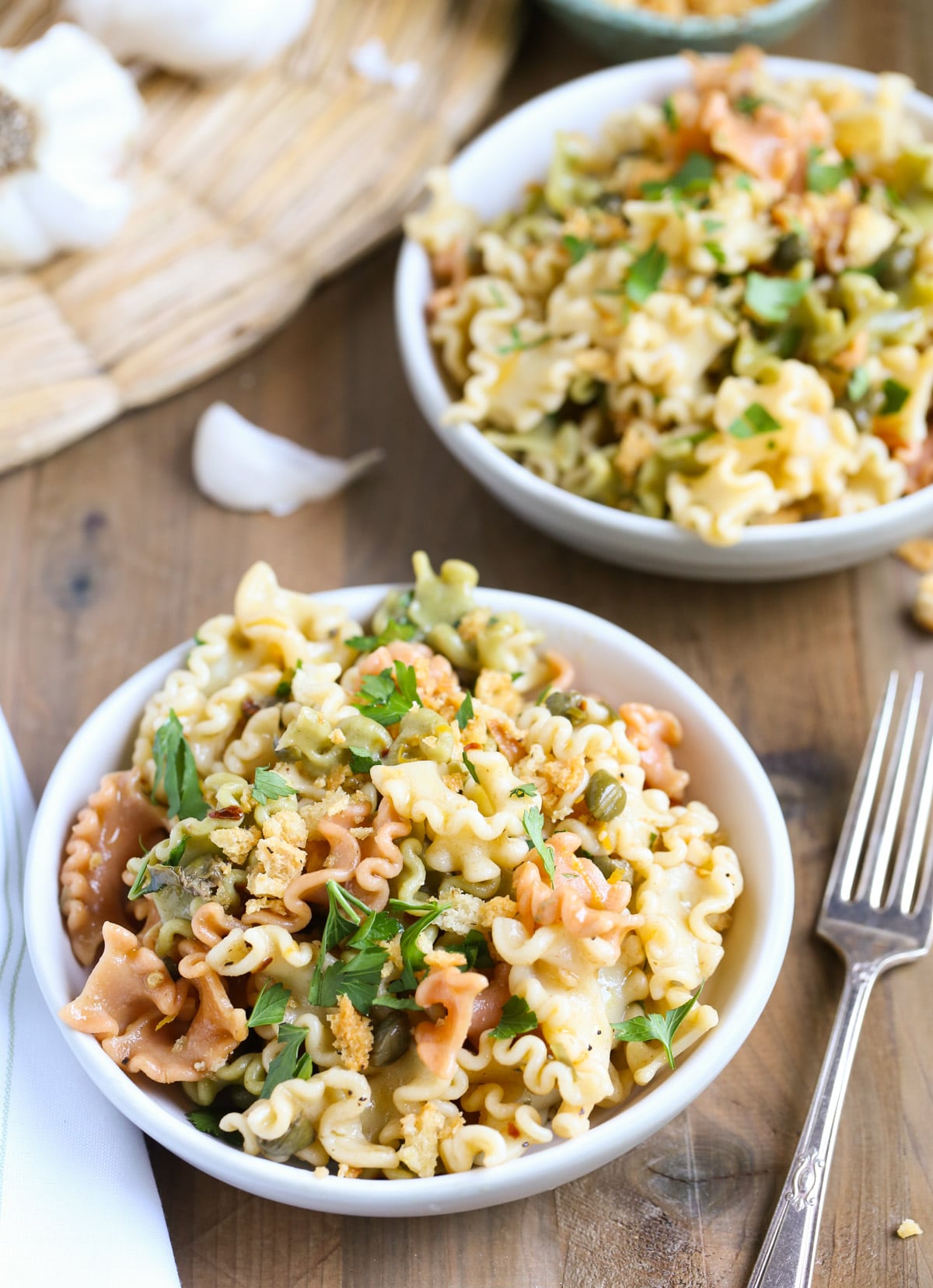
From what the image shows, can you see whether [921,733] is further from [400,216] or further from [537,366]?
[400,216]

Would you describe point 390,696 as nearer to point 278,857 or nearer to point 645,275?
point 278,857

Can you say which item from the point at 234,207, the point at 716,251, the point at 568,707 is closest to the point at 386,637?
the point at 568,707

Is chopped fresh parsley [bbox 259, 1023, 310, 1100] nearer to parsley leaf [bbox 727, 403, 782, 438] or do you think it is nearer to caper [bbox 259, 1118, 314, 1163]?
caper [bbox 259, 1118, 314, 1163]

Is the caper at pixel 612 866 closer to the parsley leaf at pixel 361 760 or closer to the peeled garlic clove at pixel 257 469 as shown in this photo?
the parsley leaf at pixel 361 760

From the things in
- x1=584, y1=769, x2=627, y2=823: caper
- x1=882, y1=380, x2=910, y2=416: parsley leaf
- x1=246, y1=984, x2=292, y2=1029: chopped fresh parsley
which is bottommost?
x1=246, y1=984, x2=292, y2=1029: chopped fresh parsley

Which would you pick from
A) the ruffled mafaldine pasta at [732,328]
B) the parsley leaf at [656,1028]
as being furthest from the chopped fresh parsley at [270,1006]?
the ruffled mafaldine pasta at [732,328]

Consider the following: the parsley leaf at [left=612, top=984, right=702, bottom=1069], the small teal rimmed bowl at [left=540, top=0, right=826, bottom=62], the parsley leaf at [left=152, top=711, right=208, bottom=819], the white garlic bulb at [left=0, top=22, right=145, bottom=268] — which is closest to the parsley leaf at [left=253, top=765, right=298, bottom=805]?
the parsley leaf at [left=152, top=711, right=208, bottom=819]

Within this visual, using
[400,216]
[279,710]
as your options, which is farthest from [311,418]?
[279,710]
